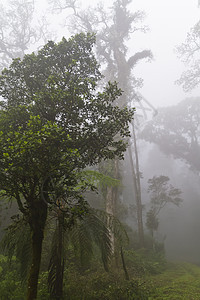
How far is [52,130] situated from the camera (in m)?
4.09

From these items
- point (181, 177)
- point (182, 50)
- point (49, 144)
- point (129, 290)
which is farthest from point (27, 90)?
point (181, 177)

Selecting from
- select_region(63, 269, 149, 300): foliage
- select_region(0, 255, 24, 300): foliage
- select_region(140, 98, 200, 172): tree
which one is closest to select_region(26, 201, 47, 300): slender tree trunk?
select_region(0, 255, 24, 300): foliage

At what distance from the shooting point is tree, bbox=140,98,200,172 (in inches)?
1125

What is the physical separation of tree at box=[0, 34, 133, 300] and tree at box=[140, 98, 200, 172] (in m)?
25.1

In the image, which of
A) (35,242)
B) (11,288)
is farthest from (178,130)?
(35,242)

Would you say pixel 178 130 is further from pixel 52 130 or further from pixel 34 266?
pixel 34 266

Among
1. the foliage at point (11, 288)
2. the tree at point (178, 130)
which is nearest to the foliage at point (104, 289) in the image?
the foliage at point (11, 288)

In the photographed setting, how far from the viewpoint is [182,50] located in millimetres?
19250

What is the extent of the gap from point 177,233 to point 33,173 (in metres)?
27.9

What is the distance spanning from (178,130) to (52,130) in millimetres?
29868

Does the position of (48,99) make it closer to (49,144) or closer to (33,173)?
(49,144)

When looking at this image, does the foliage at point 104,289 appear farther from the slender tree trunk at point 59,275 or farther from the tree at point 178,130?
the tree at point 178,130

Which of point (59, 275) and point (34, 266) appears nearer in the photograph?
point (34, 266)

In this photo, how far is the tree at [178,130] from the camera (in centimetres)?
2858
